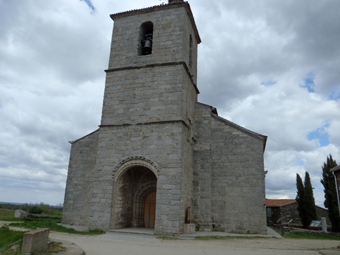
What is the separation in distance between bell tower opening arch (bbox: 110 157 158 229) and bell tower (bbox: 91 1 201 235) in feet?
0.16

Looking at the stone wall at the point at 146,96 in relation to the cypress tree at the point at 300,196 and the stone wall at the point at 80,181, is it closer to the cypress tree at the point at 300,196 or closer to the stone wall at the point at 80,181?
the stone wall at the point at 80,181

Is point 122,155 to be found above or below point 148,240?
above

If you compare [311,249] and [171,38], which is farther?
[171,38]

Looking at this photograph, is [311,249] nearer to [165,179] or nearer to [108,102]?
[165,179]

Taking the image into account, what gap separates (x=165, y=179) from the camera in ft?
37.0

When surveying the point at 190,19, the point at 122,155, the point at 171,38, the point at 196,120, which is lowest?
the point at 122,155

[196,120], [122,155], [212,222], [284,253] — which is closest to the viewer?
[284,253]

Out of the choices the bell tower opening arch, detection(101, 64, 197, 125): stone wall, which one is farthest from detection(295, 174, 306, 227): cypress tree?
detection(101, 64, 197, 125): stone wall

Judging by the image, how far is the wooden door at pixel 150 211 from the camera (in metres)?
13.7

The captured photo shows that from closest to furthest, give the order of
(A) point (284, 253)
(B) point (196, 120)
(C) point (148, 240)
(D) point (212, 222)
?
(A) point (284, 253) < (C) point (148, 240) < (D) point (212, 222) < (B) point (196, 120)

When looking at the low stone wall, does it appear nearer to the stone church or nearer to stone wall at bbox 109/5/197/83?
the stone church

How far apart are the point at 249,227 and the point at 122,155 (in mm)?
6831

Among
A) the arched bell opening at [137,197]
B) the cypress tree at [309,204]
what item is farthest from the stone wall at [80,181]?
the cypress tree at [309,204]

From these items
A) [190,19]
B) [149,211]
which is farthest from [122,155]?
[190,19]
